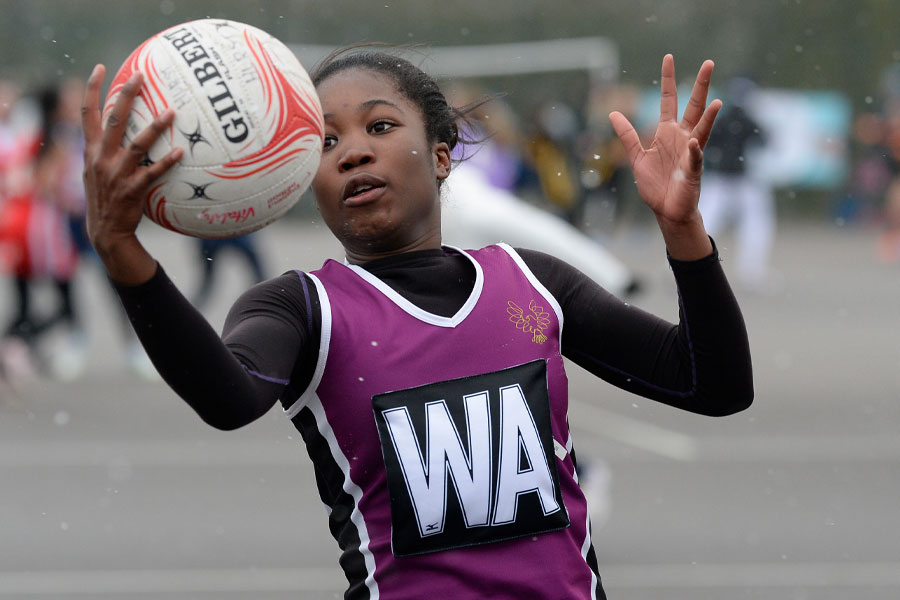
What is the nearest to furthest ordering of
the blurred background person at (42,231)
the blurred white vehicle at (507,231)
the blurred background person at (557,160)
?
the blurred white vehicle at (507,231) → the blurred background person at (42,231) → the blurred background person at (557,160)

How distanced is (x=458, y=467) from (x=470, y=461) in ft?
0.08

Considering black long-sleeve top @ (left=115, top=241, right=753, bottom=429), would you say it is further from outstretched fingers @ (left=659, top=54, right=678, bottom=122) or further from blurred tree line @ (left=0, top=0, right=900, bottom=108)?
blurred tree line @ (left=0, top=0, right=900, bottom=108)

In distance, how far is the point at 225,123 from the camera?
7.50 feet

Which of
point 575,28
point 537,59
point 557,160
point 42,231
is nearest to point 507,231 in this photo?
point 42,231

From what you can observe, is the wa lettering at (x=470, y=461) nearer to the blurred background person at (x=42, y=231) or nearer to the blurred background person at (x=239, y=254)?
the blurred background person at (x=239, y=254)

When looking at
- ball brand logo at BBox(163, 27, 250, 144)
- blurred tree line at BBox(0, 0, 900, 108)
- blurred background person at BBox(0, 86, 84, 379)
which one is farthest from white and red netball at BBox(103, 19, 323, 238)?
blurred tree line at BBox(0, 0, 900, 108)

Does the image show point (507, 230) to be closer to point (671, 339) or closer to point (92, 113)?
point (671, 339)

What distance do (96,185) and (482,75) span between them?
2249 cm

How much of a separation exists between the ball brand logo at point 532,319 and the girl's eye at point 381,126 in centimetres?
40

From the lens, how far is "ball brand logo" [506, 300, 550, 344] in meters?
2.58

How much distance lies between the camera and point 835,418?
347 inches

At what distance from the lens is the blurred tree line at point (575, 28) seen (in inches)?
949

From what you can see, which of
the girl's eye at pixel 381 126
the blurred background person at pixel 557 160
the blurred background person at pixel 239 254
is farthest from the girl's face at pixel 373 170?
the blurred background person at pixel 557 160

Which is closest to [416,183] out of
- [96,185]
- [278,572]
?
[96,185]
